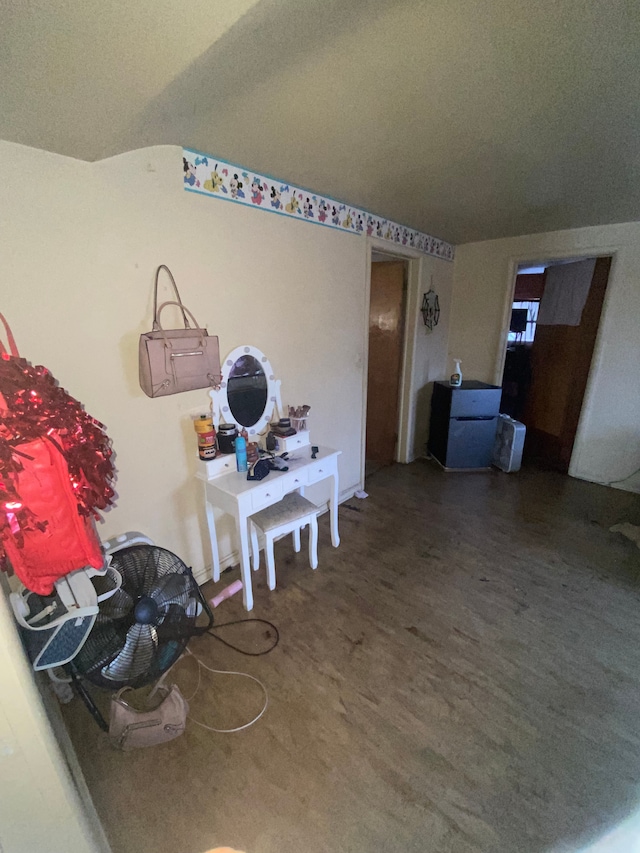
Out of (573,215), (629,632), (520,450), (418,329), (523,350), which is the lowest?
(629,632)

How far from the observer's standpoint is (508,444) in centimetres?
346

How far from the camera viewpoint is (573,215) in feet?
8.68

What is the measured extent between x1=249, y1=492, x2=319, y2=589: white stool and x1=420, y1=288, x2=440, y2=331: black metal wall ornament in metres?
2.30

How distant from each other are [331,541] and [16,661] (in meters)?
1.85

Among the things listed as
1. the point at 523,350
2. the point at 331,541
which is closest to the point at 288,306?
the point at 331,541

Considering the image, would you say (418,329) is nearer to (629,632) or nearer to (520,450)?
(520,450)

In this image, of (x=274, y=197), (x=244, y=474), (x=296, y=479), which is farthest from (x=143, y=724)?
(x=274, y=197)

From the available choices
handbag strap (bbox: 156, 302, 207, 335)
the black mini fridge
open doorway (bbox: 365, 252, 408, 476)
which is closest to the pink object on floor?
handbag strap (bbox: 156, 302, 207, 335)

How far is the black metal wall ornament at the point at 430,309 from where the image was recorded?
3.41m

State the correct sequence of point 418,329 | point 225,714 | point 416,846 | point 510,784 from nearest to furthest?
point 416,846
point 510,784
point 225,714
point 418,329

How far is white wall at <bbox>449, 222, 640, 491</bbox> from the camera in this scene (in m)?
2.89

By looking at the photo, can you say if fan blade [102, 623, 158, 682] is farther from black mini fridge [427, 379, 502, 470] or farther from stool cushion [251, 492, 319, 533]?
black mini fridge [427, 379, 502, 470]

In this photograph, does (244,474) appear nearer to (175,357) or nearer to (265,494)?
(265,494)

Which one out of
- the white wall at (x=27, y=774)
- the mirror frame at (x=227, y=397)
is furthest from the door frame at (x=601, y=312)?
the white wall at (x=27, y=774)
